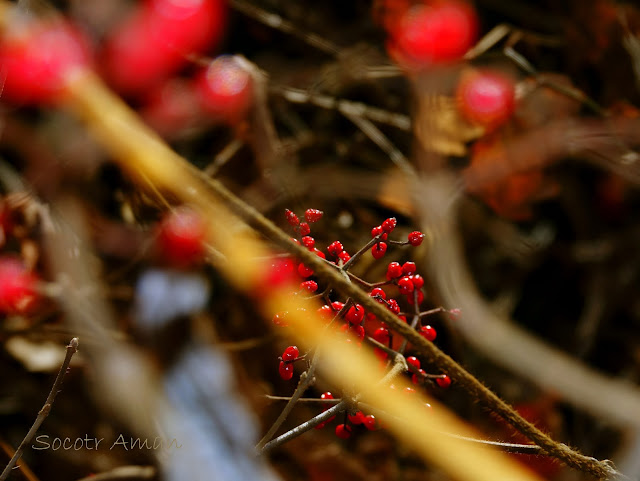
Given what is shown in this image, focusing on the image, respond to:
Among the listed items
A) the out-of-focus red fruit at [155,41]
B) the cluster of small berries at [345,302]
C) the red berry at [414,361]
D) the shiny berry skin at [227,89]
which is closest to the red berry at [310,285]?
the cluster of small berries at [345,302]

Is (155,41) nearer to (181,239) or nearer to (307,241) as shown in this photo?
(181,239)

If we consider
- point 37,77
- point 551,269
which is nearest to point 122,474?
point 37,77

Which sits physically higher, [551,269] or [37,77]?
[37,77]

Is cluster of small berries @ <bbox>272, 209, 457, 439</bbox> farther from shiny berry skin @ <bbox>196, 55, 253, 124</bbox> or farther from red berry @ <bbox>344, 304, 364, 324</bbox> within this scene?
shiny berry skin @ <bbox>196, 55, 253, 124</bbox>

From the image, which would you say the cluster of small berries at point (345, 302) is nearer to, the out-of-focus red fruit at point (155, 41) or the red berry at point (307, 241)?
the red berry at point (307, 241)

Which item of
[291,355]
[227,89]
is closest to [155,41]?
[227,89]

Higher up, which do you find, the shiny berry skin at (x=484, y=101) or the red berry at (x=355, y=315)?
the shiny berry skin at (x=484, y=101)

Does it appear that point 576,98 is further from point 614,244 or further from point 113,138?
point 113,138
